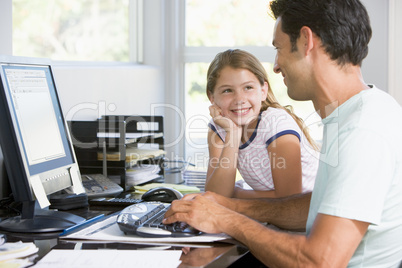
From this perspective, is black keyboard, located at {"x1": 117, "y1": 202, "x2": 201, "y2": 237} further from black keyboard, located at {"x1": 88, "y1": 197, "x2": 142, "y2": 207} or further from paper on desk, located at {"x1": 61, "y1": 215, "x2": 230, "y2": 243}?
black keyboard, located at {"x1": 88, "y1": 197, "x2": 142, "y2": 207}

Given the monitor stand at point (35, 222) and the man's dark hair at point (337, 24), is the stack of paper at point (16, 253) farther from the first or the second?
the man's dark hair at point (337, 24)

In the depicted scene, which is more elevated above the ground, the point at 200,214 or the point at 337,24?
the point at 337,24

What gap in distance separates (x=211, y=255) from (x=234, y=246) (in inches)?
3.8

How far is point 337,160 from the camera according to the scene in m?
1.12

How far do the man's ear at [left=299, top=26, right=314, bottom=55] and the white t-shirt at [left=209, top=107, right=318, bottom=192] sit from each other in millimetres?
684

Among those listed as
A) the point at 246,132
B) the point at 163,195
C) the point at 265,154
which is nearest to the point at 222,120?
the point at 246,132

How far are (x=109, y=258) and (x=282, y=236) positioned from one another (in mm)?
389

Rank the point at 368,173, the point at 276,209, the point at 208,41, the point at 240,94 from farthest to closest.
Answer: the point at 208,41 < the point at 240,94 < the point at 276,209 < the point at 368,173

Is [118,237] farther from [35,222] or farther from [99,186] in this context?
[99,186]

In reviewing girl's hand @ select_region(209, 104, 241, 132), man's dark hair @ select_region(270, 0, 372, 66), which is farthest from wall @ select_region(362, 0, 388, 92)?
man's dark hair @ select_region(270, 0, 372, 66)

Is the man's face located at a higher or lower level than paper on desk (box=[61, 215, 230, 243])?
higher

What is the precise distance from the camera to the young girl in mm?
2039

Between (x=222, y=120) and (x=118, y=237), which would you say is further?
(x=222, y=120)

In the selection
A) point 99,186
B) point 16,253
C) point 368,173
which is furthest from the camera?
point 99,186
